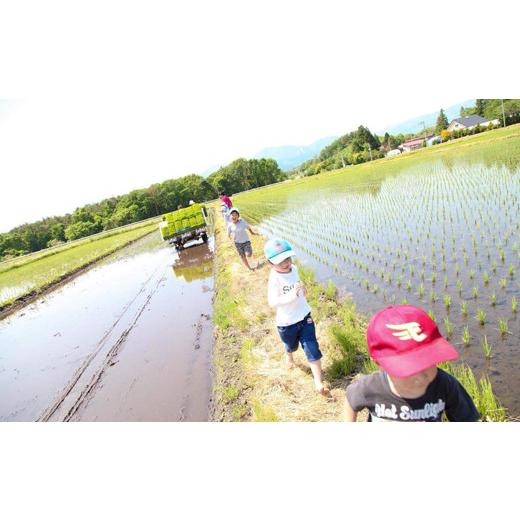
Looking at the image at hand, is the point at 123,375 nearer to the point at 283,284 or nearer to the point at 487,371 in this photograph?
the point at 283,284

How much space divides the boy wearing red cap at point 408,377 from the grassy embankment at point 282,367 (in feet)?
3.33

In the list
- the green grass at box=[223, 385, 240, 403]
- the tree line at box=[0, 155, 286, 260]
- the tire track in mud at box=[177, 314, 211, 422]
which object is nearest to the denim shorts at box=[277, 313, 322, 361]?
the green grass at box=[223, 385, 240, 403]

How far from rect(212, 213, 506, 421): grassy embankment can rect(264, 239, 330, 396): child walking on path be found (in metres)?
0.20

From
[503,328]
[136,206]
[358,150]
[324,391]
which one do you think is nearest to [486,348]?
[503,328]

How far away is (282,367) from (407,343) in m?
2.25

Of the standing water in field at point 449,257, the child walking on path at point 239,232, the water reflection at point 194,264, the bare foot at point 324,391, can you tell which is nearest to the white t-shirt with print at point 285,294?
the bare foot at point 324,391

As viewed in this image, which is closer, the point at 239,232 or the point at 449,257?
the point at 449,257

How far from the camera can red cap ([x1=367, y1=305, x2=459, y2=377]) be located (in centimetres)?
113

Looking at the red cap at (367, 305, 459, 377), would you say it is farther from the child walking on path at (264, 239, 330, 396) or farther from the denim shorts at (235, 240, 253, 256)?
the denim shorts at (235, 240, 253, 256)

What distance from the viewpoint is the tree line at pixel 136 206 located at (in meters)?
38.3

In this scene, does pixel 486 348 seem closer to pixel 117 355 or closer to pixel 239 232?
pixel 239 232

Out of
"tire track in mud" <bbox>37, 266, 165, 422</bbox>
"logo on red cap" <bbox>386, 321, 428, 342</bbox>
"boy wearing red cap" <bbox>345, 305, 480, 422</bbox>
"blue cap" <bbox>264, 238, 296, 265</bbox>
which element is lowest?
"tire track in mud" <bbox>37, 266, 165, 422</bbox>

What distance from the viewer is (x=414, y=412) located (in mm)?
1290
